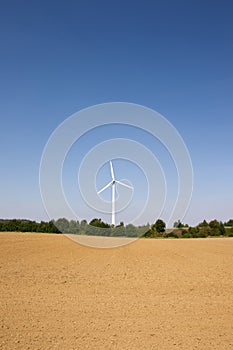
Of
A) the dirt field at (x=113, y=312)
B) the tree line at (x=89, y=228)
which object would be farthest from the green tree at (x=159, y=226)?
the dirt field at (x=113, y=312)

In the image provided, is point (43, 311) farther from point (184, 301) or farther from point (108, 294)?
point (184, 301)

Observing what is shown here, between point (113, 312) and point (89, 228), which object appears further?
point (89, 228)

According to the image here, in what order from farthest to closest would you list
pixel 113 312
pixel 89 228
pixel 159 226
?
pixel 159 226
pixel 89 228
pixel 113 312

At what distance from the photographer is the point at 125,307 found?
1080cm

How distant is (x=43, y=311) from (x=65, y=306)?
0.89 meters

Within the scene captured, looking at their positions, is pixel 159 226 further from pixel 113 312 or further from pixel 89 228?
pixel 113 312

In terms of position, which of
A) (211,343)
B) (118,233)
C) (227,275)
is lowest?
(211,343)

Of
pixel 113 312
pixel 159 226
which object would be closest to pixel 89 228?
pixel 159 226

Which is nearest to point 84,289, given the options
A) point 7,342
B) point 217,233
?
point 7,342

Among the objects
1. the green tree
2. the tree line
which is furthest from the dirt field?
Answer: the green tree

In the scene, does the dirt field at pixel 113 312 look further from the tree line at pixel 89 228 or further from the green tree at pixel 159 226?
the green tree at pixel 159 226

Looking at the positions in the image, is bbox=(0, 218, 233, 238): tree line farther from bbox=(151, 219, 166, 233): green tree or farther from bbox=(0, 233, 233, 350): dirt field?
bbox=(0, 233, 233, 350): dirt field

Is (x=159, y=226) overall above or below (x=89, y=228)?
above

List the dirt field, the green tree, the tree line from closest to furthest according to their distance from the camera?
1. the dirt field
2. the tree line
3. the green tree
